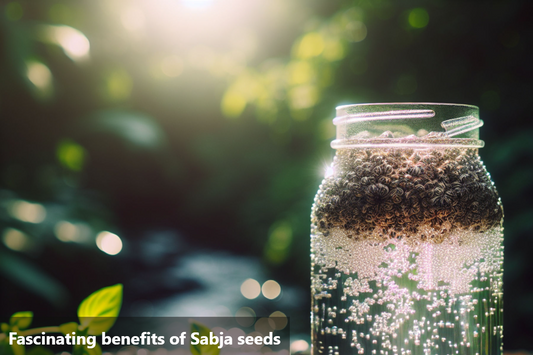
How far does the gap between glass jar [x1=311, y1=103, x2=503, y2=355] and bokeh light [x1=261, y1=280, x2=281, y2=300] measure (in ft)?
5.22

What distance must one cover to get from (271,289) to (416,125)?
1.73m

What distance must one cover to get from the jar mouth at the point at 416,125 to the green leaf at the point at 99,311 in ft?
1.28

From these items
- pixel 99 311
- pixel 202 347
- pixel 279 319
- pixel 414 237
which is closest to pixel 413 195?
pixel 414 237

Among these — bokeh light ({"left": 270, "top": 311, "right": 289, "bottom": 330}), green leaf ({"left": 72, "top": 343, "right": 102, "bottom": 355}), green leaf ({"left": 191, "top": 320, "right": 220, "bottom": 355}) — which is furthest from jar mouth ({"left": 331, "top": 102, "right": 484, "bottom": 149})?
bokeh light ({"left": 270, "top": 311, "right": 289, "bottom": 330})

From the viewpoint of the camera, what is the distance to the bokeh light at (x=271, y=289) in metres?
2.18

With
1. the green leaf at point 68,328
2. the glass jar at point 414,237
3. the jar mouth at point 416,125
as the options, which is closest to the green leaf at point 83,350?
the green leaf at point 68,328

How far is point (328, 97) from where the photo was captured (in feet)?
6.19

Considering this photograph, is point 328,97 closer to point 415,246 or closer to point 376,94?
point 376,94

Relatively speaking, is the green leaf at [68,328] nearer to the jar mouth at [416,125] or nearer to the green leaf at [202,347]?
the green leaf at [202,347]

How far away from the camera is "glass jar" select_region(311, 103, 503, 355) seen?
565 mm

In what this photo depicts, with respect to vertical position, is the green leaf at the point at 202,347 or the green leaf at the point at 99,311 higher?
the green leaf at the point at 99,311

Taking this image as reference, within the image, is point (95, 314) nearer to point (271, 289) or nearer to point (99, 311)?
point (99, 311)

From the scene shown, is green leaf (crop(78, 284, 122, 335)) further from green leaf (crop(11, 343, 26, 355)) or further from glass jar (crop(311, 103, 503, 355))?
glass jar (crop(311, 103, 503, 355))

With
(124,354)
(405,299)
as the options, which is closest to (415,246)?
(405,299)
